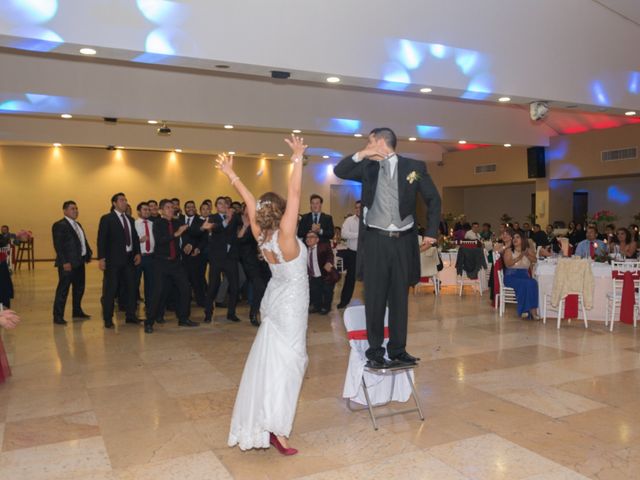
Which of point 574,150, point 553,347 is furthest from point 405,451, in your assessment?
point 574,150

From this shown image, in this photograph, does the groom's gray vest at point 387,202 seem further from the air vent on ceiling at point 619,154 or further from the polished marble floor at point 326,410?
the air vent on ceiling at point 619,154

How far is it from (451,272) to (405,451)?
25.6 feet

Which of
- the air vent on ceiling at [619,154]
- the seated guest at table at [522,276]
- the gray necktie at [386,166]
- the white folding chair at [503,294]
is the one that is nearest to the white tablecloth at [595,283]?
the seated guest at table at [522,276]

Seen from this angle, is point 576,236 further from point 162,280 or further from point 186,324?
point 162,280

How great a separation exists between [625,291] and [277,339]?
5777 millimetres

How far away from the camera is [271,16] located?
6.50 meters

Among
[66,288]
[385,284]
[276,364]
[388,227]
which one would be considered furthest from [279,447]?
[66,288]

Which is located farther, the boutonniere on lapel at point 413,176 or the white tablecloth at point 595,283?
the white tablecloth at point 595,283

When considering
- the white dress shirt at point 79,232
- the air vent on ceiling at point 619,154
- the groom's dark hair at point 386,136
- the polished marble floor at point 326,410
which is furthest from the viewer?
the air vent on ceiling at point 619,154

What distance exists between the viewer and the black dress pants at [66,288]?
24.7ft

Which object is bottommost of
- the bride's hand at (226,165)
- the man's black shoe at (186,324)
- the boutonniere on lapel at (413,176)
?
the man's black shoe at (186,324)

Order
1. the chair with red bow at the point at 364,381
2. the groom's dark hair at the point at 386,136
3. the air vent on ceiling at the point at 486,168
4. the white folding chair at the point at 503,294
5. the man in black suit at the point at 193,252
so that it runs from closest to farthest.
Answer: the groom's dark hair at the point at 386,136 → the chair with red bow at the point at 364,381 → the man in black suit at the point at 193,252 → the white folding chair at the point at 503,294 → the air vent on ceiling at the point at 486,168

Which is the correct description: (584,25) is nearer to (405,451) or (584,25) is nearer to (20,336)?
(405,451)

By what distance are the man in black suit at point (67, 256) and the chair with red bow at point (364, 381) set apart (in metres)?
4.57
